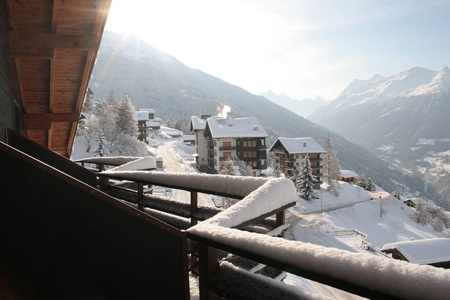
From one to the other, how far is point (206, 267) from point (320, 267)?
2.46ft

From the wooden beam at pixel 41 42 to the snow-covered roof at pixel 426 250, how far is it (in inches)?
562

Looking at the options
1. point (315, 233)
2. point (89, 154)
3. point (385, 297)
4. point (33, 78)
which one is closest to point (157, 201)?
point (385, 297)

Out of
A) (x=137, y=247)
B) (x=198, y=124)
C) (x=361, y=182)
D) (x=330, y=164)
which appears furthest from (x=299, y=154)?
(x=137, y=247)

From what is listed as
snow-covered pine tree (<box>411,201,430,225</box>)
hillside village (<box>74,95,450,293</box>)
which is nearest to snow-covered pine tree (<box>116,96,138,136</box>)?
hillside village (<box>74,95,450,293</box>)

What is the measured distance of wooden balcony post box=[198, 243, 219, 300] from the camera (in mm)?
1561

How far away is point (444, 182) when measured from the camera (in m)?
156

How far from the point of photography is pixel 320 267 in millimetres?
1073

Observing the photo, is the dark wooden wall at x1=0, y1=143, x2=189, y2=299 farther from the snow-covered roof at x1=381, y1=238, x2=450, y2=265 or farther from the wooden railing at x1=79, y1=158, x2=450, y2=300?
the snow-covered roof at x1=381, y1=238, x2=450, y2=265

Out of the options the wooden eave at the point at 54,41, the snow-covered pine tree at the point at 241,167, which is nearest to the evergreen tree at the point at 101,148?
the snow-covered pine tree at the point at 241,167

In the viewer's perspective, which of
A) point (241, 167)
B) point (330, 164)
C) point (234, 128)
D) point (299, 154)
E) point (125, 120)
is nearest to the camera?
point (241, 167)

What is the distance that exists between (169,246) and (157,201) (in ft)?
6.59

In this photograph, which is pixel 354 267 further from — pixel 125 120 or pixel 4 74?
pixel 125 120

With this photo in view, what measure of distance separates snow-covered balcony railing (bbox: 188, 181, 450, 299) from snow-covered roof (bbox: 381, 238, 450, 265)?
1333cm

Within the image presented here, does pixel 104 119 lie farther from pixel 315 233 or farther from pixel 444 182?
pixel 444 182
